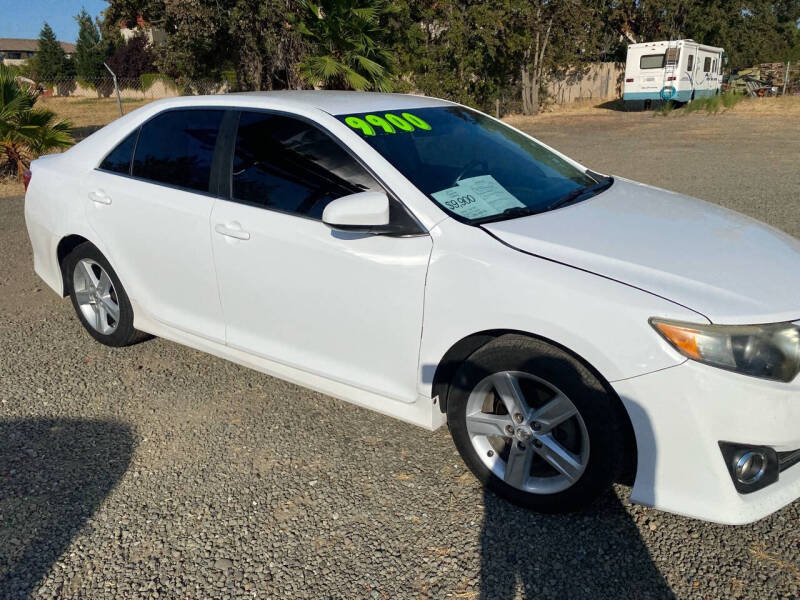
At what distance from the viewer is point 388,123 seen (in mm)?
3252

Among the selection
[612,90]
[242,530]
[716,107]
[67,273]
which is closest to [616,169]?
[67,273]

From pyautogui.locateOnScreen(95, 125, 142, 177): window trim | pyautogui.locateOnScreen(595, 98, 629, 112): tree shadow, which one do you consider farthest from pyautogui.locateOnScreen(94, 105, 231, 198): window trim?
pyautogui.locateOnScreen(595, 98, 629, 112): tree shadow

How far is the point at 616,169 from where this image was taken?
12.2 metres

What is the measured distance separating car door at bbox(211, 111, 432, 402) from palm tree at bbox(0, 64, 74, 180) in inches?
371

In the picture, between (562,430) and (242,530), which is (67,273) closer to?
(242,530)

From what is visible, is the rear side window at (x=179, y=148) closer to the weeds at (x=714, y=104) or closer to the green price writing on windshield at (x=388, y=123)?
the green price writing on windshield at (x=388, y=123)

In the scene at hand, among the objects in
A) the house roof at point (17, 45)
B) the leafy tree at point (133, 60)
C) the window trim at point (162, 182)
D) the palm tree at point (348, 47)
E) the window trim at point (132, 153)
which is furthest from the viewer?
the house roof at point (17, 45)

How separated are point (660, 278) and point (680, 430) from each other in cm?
53

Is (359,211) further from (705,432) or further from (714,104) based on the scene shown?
(714,104)

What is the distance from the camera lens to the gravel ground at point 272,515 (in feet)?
7.83

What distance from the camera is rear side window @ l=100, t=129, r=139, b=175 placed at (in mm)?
3871

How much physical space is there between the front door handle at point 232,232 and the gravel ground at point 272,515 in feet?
3.29

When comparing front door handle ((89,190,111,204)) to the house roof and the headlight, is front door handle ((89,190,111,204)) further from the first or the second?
the house roof

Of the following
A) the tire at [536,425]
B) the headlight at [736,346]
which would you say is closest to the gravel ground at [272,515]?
the tire at [536,425]
